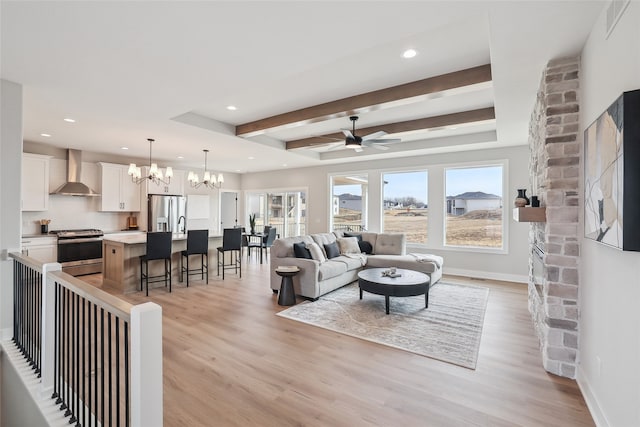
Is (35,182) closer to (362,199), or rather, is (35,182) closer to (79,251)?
(79,251)

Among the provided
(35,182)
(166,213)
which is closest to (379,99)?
(166,213)

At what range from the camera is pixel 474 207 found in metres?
6.31

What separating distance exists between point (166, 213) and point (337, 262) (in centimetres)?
507

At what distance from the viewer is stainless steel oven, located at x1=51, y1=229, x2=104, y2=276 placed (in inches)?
236

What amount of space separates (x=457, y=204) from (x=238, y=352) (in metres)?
5.48

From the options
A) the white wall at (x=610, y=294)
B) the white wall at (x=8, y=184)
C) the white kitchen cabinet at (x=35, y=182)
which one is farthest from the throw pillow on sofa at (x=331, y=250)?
the white kitchen cabinet at (x=35, y=182)

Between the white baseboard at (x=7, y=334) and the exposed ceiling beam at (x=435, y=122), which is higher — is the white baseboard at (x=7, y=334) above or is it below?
below

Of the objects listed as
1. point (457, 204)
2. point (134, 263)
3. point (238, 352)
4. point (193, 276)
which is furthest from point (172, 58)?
point (457, 204)

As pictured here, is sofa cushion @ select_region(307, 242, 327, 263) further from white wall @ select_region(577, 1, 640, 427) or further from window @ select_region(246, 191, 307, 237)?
window @ select_region(246, 191, 307, 237)

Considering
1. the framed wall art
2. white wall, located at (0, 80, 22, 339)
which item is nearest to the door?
white wall, located at (0, 80, 22, 339)

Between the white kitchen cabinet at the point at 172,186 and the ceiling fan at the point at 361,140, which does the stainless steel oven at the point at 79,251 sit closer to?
the white kitchen cabinet at the point at 172,186

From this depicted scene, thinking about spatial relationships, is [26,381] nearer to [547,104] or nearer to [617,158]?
[617,158]

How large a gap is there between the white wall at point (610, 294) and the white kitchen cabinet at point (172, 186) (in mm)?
8230

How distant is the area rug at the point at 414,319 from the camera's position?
306cm
